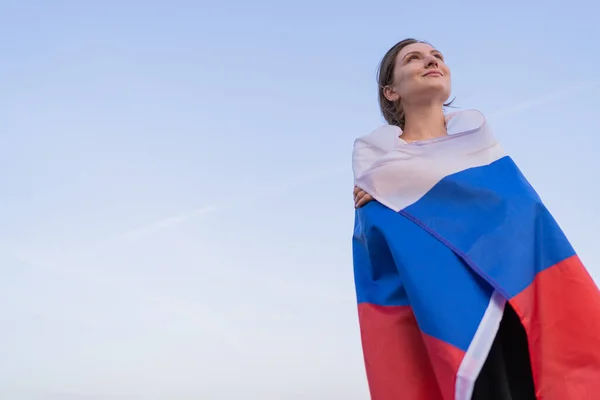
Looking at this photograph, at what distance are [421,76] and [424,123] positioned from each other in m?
0.19

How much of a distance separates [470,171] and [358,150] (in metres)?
0.46

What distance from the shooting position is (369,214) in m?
2.80

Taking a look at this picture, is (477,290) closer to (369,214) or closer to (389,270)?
(389,270)

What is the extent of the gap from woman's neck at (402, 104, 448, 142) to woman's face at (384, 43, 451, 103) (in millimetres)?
39

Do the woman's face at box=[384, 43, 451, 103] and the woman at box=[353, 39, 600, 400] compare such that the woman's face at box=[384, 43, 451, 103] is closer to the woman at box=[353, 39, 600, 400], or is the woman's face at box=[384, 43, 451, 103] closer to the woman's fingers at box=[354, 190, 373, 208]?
the woman at box=[353, 39, 600, 400]

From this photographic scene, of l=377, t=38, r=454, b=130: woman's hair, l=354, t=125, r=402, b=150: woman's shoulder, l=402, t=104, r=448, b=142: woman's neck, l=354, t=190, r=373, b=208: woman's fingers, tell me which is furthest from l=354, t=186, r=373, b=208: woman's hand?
l=377, t=38, r=454, b=130: woman's hair

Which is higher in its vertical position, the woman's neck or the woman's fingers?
the woman's neck

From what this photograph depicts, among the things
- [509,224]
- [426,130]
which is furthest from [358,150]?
[509,224]

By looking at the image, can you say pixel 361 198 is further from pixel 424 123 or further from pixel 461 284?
pixel 461 284

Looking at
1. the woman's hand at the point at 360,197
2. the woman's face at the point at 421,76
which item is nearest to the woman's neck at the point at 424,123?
the woman's face at the point at 421,76

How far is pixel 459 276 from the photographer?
249cm

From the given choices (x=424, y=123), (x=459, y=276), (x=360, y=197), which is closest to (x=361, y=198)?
(x=360, y=197)

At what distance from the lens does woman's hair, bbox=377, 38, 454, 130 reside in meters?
3.24

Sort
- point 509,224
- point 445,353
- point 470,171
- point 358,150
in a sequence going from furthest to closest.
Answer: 1. point 358,150
2. point 470,171
3. point 509,224
4. point 445,353
